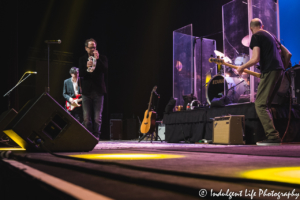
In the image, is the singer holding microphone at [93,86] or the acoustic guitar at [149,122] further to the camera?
the acoustic guitar at [149,122]

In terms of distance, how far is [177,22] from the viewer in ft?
30.2

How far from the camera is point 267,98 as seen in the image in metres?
3.54

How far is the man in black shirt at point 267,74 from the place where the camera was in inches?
139

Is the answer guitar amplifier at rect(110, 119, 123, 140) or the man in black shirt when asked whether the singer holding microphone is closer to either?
the man in black shirt

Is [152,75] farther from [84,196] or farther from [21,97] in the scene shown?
[84,196]

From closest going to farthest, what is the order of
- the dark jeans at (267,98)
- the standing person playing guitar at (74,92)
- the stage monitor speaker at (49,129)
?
1. the stage monitor speaker at (49,129)
2. the dark jeans at (267,98)
3. the standing person playing guitar at (74,92)

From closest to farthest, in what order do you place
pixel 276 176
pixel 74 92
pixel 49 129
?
pixel 276 176, pixel 49 129, pixel 74 92

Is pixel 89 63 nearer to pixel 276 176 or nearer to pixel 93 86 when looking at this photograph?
pixel 93 86

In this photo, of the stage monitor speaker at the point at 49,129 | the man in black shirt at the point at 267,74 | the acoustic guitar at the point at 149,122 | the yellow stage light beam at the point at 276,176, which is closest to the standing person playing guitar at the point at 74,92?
the acoustic guitar at the point at 149,122

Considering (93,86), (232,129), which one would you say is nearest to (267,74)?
(232,129)

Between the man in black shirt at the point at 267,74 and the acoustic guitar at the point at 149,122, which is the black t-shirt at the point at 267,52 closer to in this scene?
the man in black shirt at the point at 267,74

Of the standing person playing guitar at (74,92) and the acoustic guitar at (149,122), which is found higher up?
the standing person playing guitar at (74,92)

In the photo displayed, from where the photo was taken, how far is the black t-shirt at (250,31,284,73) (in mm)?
3600

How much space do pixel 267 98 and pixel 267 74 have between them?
32 cm
